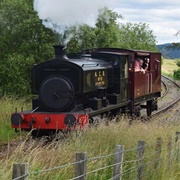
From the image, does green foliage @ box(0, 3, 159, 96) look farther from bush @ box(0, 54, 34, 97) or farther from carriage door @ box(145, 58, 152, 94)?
carriage door @ box(145, 58, 152, 94)

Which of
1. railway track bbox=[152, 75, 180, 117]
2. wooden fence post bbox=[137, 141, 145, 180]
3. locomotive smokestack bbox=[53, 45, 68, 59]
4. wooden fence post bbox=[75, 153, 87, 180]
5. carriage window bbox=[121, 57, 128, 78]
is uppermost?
locomotive smokestack bbox=[53, 45, 68, 59]

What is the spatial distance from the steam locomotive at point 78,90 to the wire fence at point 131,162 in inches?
110

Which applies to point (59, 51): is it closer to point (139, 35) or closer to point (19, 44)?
point (19, 44)

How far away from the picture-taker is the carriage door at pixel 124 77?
15.9m

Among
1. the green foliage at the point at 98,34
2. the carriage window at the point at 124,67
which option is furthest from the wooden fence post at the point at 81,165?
the green foliage at the point at 98,34

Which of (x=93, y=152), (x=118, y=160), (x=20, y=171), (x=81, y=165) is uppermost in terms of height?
(x=20, y=171)

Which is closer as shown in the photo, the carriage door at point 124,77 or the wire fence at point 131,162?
the wire fence at point 131,162

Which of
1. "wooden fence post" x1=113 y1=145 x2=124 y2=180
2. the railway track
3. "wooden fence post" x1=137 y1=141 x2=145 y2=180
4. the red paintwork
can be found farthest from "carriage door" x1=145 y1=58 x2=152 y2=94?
"wooden fence post" x1=113 y1=145 x2=124 y2=180

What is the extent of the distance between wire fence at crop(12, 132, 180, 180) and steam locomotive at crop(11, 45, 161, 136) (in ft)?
9.19

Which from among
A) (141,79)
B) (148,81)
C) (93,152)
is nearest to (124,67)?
(141,79)

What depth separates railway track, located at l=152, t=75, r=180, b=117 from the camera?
24934 millimetres

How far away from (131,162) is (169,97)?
2389 cm

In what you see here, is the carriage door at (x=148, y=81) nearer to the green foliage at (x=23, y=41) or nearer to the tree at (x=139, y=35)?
the green foliage at (x=23, y=41)

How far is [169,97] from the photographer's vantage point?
1251 inches
